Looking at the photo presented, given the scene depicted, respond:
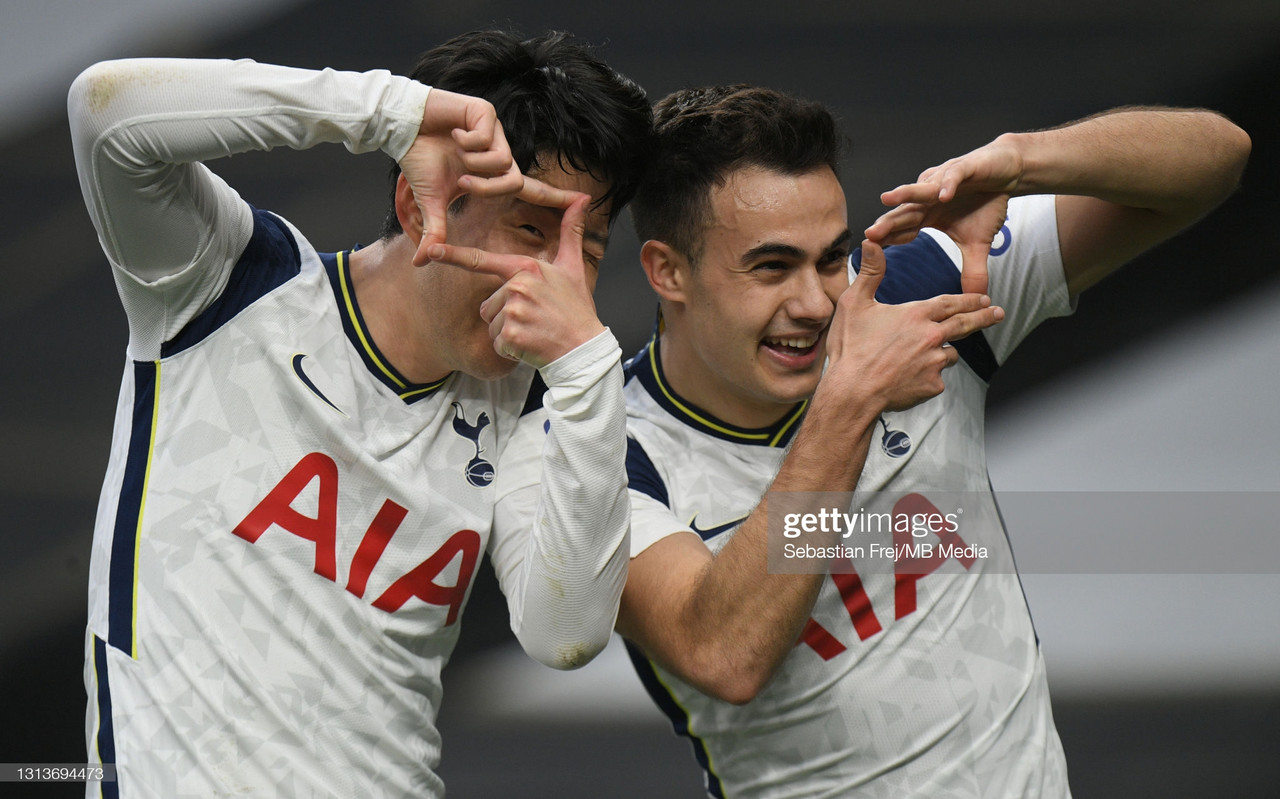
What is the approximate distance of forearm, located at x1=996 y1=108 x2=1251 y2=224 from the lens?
1471 mm

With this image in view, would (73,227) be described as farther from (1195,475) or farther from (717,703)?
(1195,475)

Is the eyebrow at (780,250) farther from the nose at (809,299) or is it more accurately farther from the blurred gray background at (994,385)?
the blurred gray background at (994,385)

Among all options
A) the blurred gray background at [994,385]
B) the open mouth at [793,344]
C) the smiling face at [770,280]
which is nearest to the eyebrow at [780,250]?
the smiling face at [770,280]

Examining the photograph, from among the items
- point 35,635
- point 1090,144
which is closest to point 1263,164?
point 1090,144

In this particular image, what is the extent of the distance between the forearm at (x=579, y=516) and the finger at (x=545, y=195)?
184 mm

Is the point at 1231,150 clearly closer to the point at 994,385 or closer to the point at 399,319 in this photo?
the point at 399,319

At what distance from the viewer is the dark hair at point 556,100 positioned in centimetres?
145

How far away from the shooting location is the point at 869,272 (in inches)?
57.4

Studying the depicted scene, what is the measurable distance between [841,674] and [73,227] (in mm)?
1910

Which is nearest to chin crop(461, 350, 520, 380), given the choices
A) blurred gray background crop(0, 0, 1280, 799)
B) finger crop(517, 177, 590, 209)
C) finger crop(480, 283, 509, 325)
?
finger crop(480, 283, 509, 325)

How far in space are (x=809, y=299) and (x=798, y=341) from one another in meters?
0.07

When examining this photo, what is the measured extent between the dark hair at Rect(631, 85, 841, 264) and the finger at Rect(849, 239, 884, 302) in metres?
0.26

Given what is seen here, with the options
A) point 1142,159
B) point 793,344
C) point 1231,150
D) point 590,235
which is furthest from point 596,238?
point 1231,150

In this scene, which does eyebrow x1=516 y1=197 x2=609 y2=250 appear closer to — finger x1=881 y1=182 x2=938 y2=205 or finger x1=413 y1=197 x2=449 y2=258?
finger x1=413 y1=197 x2=449 y2=258
